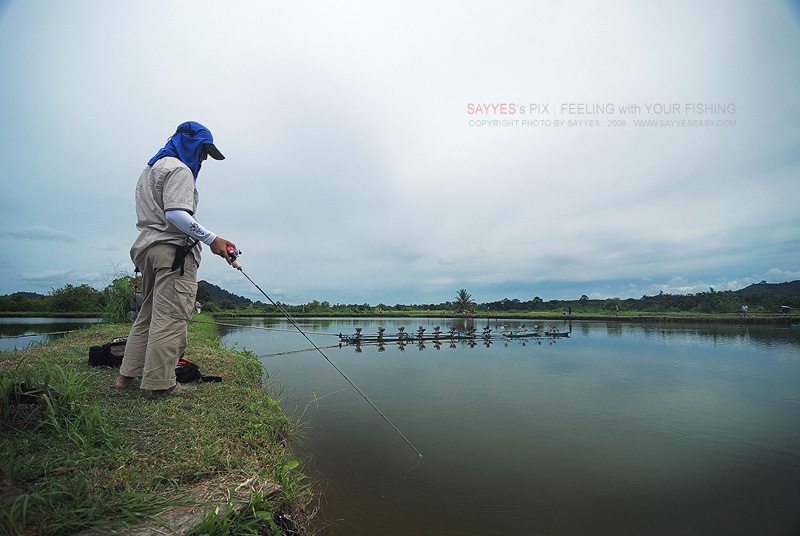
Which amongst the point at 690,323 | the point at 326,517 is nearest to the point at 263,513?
the point at 326,517

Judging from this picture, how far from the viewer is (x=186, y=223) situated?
2342 millimetres

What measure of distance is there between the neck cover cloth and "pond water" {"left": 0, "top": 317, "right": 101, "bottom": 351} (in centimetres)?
298

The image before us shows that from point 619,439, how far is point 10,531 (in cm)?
477

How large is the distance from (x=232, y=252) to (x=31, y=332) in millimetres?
12049

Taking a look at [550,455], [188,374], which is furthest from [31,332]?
[550,455]

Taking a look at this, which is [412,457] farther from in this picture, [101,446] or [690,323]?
[690,323]

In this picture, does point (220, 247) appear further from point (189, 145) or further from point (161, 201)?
point (189, 145)

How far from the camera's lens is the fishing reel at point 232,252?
2497 millimetres

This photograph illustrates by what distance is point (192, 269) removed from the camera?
2.54m

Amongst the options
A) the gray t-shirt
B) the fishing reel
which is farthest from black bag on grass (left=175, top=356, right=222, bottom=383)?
the fishing reel

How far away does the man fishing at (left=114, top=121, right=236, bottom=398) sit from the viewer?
2299mm

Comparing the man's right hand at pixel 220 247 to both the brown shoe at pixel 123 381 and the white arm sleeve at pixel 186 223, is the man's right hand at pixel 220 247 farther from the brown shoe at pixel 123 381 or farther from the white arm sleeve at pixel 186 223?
the brown shoe at pixel 123 381

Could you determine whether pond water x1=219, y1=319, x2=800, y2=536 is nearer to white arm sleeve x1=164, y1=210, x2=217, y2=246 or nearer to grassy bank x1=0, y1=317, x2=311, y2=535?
grassy bank x1=0, y1=317, x2=311, y2=535

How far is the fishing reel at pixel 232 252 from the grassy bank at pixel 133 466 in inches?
41.6
